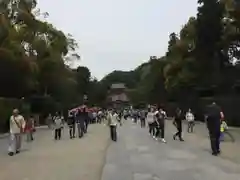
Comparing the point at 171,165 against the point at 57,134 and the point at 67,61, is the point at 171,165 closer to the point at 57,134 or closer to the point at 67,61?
the point at 57,134

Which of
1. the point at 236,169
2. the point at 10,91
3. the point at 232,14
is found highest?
the point at 232,14

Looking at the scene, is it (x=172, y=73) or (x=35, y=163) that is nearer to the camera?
(x=35, y=163)

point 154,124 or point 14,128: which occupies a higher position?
point 154,124

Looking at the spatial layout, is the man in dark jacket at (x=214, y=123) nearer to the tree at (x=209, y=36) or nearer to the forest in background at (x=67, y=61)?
the forest in background at (x=67, y=61)

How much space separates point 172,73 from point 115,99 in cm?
11431

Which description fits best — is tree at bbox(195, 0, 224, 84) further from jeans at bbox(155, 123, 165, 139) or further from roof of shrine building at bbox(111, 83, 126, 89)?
roof of shrine building at bbox(111, 83, 126, 89)

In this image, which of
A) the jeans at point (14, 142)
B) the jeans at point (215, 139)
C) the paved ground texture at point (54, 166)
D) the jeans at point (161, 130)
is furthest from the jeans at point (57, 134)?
the jeans at point (215, 139)

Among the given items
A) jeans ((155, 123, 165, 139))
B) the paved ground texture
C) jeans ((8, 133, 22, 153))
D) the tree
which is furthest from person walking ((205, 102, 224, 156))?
the tree

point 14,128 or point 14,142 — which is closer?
point 14,128

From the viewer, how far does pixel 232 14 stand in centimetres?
3916

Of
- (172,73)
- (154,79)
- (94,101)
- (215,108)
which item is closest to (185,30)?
(172,73)

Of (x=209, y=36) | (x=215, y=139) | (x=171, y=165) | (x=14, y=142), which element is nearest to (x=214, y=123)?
(x=215, y=139)

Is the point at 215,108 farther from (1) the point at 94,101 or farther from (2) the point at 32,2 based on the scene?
(1) the point at 94,101

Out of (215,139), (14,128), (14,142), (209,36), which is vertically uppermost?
(209,36)
